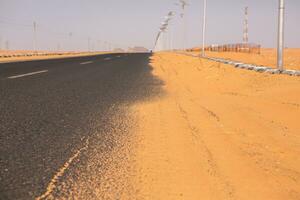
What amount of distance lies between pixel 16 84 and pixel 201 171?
646 centimetres

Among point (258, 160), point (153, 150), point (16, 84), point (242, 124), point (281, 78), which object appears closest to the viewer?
point (258, 160)

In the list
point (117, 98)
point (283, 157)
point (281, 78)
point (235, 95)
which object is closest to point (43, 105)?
point (117, 98)

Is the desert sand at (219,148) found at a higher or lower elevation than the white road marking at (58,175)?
lower

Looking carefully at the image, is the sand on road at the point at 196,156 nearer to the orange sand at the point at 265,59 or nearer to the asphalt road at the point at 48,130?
the asphalt road at the point at 48,130

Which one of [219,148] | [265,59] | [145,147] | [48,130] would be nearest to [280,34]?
[219,148]

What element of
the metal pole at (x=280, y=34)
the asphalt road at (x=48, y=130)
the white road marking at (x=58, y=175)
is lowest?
the white road marking at (x=58, y=175)

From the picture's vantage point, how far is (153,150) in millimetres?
3824

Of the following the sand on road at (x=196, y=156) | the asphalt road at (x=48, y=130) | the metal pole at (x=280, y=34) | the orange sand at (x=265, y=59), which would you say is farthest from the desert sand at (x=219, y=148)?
the orange sand at (x=265, y=59)

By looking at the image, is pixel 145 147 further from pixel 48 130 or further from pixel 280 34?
pixel 280 34

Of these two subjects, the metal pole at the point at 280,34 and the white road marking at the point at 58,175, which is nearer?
the white road marking at the point at 58,175

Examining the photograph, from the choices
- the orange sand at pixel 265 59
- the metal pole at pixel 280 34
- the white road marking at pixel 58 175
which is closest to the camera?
the white road marking at pixel 58 175

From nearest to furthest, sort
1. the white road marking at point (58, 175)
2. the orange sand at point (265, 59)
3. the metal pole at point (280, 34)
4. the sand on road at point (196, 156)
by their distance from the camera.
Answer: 1. the white road marking at point (58, 175)
2. the sand on road at point (196, 156)
3. the metal pole at point (280, 34)
4. the orange sand at point (265, 59)

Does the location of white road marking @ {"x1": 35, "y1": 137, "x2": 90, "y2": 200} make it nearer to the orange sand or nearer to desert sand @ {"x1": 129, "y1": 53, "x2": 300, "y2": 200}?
desert sand @ {"x1": 129, "y1": 53, "x2": 300, "y2": 200}

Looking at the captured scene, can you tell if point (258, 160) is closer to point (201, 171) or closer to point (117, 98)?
point (201, 171)
